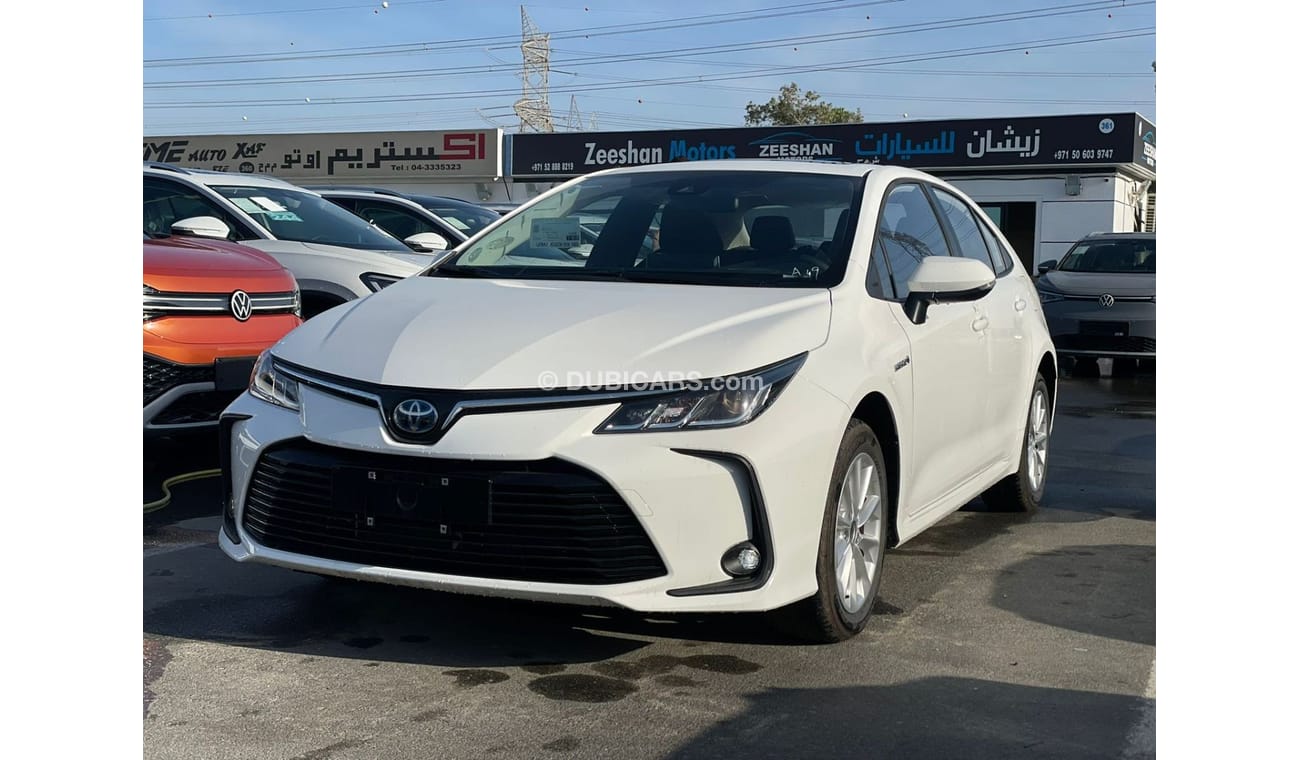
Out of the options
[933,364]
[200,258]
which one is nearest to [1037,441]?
[933,364]

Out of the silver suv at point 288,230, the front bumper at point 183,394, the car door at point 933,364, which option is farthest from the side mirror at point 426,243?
the car door at point 933,364

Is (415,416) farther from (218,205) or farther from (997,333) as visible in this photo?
(218,205)

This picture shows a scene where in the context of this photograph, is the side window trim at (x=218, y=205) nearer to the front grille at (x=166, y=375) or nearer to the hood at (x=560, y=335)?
the front grille at (x=166, y=375)

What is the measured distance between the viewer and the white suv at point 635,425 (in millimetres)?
3602

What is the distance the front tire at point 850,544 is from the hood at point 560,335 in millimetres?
397

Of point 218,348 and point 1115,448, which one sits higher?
point 218,348

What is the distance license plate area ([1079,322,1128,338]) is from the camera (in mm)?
12945

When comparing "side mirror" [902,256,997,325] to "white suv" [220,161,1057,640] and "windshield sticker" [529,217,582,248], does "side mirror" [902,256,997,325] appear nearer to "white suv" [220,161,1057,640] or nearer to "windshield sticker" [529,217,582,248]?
"white suv" [220,161,1057,640]

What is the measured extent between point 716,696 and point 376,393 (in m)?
1.25

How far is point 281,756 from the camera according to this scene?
3178 millimetres

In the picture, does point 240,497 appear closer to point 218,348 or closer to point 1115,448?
point 218,348
